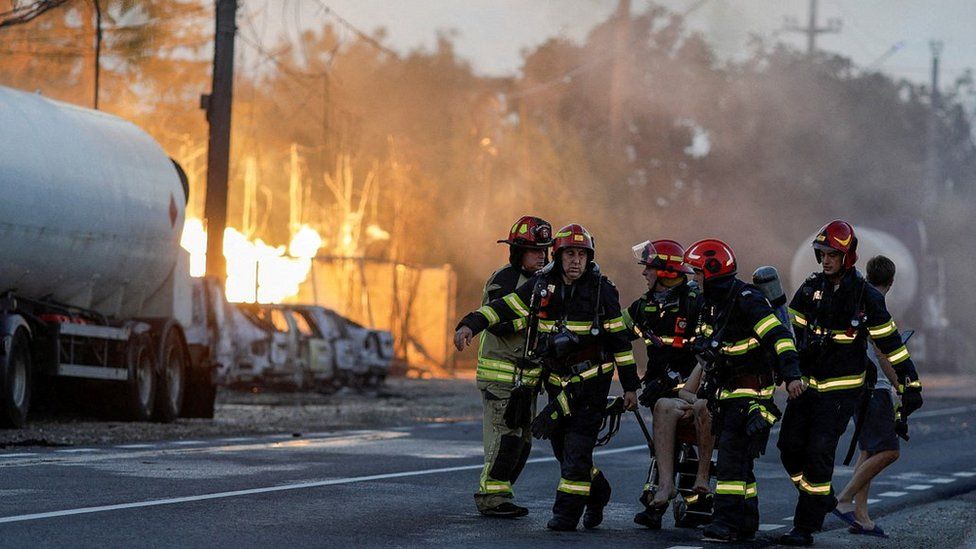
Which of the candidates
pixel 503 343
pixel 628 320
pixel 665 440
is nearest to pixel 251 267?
pixel 628 320

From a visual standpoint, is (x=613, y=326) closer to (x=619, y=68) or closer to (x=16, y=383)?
(x=16, y=383)

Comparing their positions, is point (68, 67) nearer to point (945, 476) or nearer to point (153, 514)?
point (945, 476)

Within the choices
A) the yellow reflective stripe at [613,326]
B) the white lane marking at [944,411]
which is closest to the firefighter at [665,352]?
the yellow reflective stripe at [613,326]

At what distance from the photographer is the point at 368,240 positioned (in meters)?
48.1

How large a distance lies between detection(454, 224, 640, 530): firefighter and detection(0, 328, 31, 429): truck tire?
864 cm

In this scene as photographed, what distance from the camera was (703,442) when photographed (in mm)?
11500

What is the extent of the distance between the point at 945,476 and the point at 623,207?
1306 inches

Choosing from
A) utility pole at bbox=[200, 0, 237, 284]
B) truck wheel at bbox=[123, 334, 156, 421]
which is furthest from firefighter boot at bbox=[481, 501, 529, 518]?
utility pole at bbox=[200, 0, 237, 284]

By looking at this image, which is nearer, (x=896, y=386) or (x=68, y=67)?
(x=896, y=386)

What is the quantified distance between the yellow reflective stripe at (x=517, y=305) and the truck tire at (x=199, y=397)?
41.7 feet

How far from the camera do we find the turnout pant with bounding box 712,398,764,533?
35.0ft

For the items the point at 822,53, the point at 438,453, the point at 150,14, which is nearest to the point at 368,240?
the point at 150,14

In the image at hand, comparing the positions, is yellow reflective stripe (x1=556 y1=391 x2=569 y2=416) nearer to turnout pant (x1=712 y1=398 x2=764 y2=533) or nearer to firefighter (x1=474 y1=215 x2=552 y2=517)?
firefighter (x1=474 y1=215 x2=552 y2=517)

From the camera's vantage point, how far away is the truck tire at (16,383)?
18312 mm
